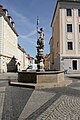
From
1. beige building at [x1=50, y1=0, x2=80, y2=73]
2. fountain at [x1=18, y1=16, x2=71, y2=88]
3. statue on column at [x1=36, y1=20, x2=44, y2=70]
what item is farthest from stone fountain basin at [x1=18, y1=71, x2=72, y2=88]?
beige building at [x1=50, y1=0, x2=80, y2=73]

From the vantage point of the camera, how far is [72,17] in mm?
34594

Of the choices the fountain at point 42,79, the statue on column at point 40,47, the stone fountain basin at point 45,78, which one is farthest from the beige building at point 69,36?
the stone fountain basin at point 45,78

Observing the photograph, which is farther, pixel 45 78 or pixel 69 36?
pixel 69 36

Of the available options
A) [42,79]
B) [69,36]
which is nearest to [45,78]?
[42,79]

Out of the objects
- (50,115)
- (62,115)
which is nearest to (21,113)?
(50,115)

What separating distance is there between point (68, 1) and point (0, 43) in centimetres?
1640

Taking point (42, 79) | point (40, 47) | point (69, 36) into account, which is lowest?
point (42, 79)

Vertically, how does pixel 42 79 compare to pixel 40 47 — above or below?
below

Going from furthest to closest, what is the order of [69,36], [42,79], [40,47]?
[69,36] → [40,47] → [42,79]

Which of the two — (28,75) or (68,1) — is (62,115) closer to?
(28,75)

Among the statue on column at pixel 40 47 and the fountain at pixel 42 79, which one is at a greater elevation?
the statue on column at pixel 40 47

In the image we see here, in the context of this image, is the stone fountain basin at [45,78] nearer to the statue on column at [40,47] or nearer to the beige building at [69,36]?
the statue on column at [40,47]

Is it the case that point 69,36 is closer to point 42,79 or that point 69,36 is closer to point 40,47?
point 40,47

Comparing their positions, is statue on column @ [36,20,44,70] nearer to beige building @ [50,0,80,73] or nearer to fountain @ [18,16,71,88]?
fountain @ [18,16,71,88]
